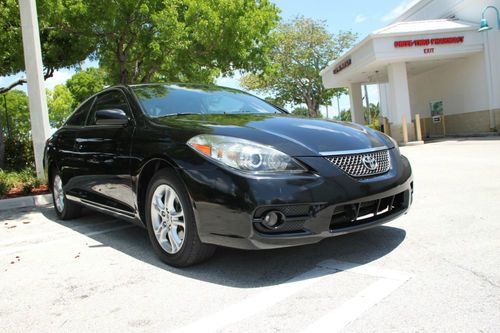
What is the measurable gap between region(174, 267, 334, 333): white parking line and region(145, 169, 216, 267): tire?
629mm

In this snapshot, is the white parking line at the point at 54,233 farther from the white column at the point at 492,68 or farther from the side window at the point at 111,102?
the white column at the point at 492,68

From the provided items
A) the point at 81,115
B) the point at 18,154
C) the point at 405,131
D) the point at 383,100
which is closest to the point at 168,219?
the point at 81,115

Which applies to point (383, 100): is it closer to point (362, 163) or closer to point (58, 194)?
point (58, 194)

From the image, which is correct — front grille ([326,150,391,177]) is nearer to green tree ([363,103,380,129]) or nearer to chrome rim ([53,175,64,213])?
chrome rim ([53,175,64,213])

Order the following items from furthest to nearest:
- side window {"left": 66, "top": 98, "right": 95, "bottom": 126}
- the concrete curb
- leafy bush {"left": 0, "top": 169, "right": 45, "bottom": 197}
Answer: leafy bush {"left": 0, "top": 169, "right": 45, "bottom": 197} → the concrete curb → side window {"left": 66, "top": 98, "right": 95, "bottom": 126}

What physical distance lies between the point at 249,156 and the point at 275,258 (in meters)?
0.94

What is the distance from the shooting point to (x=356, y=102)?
26750 millimetres

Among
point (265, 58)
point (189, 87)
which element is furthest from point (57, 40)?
point (189, 87)

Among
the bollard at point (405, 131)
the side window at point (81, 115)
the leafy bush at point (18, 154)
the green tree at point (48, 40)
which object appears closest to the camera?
the side window at point (81, 115)

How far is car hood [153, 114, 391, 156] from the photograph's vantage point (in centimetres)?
315

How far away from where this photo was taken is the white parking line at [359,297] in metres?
2.32

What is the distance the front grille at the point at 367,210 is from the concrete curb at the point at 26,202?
5942mm

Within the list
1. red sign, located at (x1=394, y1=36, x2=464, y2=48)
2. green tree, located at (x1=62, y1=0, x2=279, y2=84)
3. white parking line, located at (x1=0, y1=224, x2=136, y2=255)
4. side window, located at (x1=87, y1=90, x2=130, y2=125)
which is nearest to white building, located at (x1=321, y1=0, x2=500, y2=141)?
red sign, located at (x1=394, y1=36, x2=464, y2=48)

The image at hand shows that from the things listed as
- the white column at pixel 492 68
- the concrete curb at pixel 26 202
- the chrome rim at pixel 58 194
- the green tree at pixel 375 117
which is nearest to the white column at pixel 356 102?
the green tree at pixel 375 117
